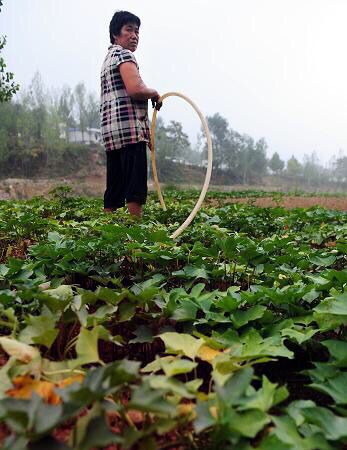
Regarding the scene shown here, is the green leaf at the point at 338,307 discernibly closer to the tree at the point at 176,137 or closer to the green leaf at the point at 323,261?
the green leaf at the point at 323,261

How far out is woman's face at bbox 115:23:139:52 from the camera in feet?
11.5

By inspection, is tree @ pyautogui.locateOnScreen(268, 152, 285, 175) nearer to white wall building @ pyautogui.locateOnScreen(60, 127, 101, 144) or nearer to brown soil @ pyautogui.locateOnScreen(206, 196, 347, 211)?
white wall building @ pyautogui.locateOnScreen(60, 127, 101, 144)

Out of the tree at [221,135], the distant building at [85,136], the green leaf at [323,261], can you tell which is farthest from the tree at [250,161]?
the green leaf at [323,261]

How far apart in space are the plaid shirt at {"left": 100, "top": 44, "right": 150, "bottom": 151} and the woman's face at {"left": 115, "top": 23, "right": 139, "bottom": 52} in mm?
54

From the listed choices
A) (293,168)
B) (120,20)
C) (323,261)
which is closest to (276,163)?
(293,168)

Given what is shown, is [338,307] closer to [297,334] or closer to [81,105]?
[297,334]

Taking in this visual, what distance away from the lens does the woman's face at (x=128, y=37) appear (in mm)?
3514

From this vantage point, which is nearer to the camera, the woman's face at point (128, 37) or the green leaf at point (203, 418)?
the green leaf at point (203, 418)

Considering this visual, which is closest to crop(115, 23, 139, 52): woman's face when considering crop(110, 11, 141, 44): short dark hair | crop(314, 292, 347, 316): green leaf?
crop(110, 11, 141, 44): short dark hair

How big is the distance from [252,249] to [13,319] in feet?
3.38

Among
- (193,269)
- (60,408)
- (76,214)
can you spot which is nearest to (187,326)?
(193,269)

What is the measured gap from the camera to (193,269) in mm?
1701

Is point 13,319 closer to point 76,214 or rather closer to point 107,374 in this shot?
point 107,374

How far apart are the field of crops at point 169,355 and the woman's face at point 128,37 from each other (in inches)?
82.2
